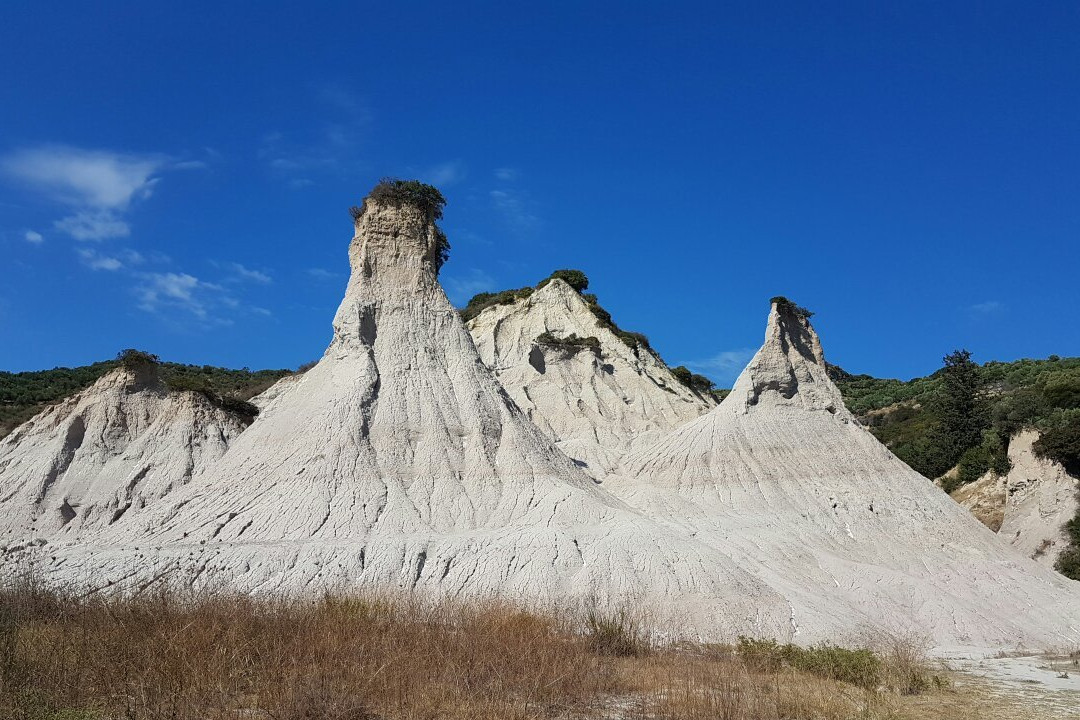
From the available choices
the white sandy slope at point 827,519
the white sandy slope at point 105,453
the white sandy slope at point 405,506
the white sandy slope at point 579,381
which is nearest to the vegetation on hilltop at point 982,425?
the white sandy slope at point 827,519

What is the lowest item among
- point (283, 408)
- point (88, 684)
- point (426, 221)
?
point (88, 684)

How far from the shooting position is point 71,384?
57406 millimetres

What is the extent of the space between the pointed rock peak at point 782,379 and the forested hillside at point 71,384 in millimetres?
22357

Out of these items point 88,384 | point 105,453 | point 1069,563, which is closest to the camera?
point 1069,563

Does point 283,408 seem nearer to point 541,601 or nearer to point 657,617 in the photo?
point 541,601

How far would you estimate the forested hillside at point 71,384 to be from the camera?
40.2m

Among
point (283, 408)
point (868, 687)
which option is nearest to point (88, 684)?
point (868, 687)

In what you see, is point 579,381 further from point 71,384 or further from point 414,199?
point 71,384

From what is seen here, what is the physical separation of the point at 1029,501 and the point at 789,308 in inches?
493

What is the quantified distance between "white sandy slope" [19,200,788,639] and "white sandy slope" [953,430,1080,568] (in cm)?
1664

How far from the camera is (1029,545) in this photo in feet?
101

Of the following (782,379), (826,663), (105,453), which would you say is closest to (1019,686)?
(826,663)

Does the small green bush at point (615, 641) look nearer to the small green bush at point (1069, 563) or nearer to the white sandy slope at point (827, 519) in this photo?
the white sandy slope at point (827, 519)

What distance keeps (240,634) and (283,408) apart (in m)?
17.2
